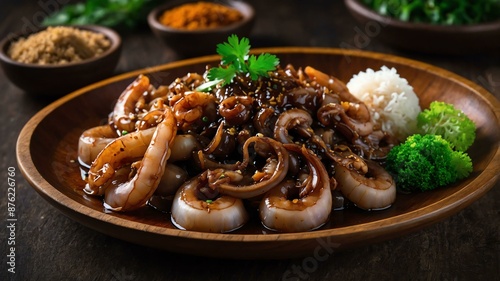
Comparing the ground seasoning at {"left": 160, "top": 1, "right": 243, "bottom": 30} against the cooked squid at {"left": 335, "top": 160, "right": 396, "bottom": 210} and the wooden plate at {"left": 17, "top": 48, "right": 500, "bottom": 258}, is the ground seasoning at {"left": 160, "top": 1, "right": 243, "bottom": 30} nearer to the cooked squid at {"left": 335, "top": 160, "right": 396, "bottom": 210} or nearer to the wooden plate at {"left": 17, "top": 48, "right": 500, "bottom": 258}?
the wooden plate at {"left": 17, "top": 48, "right": 500, "bottom": 258}

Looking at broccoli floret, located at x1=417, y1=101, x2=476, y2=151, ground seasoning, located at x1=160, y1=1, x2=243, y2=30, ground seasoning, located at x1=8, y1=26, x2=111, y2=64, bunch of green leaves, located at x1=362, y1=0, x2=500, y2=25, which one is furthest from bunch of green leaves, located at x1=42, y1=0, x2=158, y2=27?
broccoli floret, located at x1=417, y1=101, x2=476, y2=151

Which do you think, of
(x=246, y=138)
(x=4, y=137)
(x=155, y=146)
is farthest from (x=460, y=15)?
(x=4, y=137)

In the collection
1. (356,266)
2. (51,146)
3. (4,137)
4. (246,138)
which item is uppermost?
(246,138)

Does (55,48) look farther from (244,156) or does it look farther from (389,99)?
(389,99)

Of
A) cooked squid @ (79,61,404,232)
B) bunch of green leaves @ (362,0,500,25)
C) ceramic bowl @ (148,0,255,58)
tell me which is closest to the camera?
cooked squid @ (79,61,404,232)

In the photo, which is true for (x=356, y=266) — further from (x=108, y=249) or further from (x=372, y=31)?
(x=372, y=31)

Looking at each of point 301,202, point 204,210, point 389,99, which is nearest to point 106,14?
point 389,99
